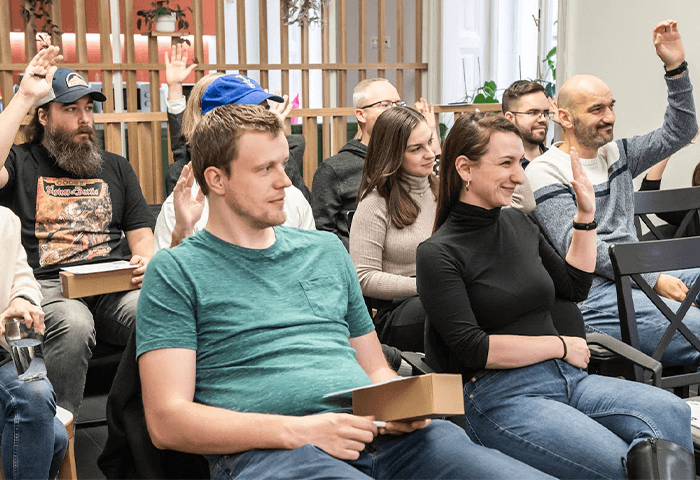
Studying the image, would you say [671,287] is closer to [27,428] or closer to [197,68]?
[27,428]

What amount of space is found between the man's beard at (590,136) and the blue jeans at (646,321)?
24.5 inches

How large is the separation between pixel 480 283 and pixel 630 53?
11.3 ft

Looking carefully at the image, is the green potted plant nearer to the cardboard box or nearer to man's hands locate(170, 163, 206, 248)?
man's hands locate(170, 163, 206, 248)

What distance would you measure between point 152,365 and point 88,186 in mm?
2014

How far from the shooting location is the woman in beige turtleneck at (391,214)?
2.85m

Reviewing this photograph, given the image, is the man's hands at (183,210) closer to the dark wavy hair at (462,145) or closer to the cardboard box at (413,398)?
the dark wavy hair at (462,145)

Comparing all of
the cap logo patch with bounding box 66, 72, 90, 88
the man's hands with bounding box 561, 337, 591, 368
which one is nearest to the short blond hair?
the man's hands with bounding box 561, 337, 591, 368

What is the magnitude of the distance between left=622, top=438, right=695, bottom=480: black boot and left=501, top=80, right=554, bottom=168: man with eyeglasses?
8.62ft

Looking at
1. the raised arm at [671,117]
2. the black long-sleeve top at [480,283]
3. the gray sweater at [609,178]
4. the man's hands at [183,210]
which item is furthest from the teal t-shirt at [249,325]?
the raised arm at [671,117]

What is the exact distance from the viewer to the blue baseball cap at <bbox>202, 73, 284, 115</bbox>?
2.63m

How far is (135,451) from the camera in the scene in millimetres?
1624

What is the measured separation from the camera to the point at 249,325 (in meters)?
1.66

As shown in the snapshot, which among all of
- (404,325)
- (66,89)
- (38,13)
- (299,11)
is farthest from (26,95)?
(299,11)

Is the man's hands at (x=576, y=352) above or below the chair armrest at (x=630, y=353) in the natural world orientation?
above
